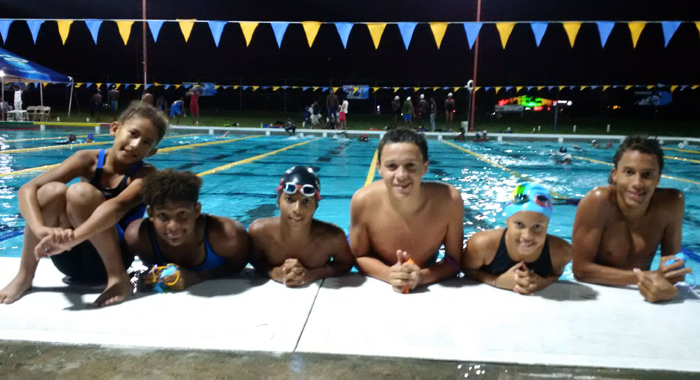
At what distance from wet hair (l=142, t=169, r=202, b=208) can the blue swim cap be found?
1.62 m

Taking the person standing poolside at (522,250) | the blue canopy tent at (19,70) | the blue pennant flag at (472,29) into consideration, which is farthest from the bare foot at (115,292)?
the blue canopy tent at (19,70)

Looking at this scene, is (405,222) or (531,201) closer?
(531,201)

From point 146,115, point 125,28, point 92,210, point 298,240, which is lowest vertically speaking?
point 298,240

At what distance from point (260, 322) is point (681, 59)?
4209cm

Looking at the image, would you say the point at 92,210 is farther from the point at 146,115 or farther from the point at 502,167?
Result: the point at 502,167

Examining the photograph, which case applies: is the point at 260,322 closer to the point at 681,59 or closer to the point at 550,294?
the point at 550,294

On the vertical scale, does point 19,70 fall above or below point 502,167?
above

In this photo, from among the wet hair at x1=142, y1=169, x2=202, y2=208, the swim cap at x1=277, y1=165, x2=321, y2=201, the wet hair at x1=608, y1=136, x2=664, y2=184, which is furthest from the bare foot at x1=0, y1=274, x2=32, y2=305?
the wet hair at x1=608, y1=136, x2=664, y2=184

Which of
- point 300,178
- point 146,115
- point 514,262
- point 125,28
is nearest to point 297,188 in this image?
point 300,178

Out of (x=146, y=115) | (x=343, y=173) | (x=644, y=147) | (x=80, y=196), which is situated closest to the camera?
(x=80, y=196)

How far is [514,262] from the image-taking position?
254 cm

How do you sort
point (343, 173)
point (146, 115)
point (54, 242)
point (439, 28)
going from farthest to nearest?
point (439, 28)
point (343, 173)
point (146, 115)
point (54, 242)

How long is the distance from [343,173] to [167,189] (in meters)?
6.88

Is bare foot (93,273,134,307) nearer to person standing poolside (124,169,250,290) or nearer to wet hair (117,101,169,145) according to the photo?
person standing poolside (124,169,250,290)
